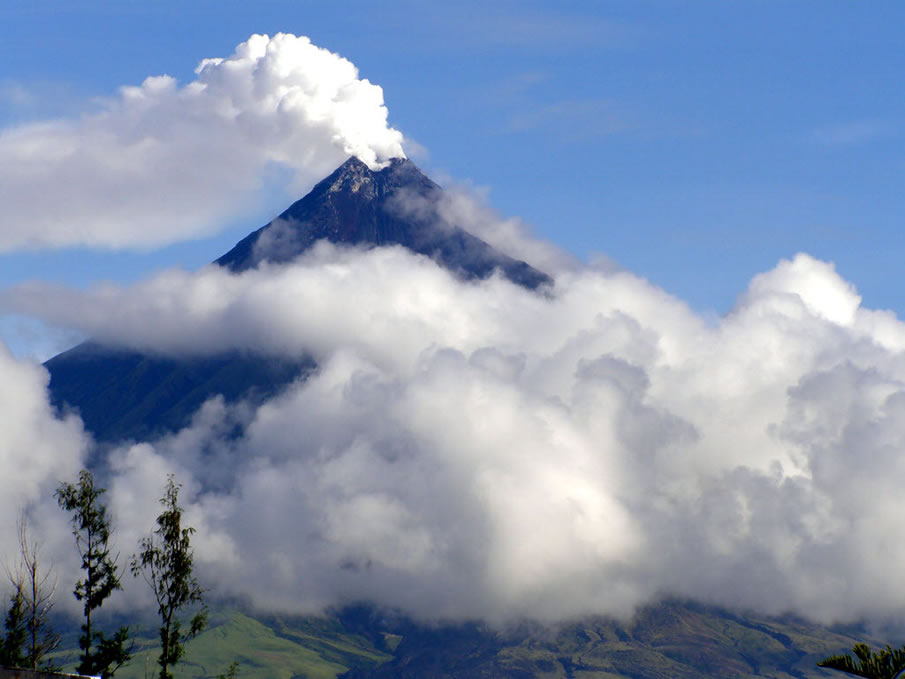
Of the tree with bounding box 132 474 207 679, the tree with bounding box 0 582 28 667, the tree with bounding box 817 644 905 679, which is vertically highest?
the tree with bounding box 132 474 207 679

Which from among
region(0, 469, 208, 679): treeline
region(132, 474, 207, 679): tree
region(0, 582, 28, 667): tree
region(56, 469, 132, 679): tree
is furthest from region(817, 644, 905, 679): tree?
region(0, 582, 28, 667): tree

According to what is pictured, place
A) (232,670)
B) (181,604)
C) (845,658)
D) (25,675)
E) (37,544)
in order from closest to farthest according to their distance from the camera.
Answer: (845,658)
(25,675)
(37,544)
(181,604)
(232,670)

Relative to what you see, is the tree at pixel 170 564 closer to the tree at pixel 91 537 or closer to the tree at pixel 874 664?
the tree at pixel 91 537

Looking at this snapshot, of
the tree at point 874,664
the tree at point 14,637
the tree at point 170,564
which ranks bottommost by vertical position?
the tree at point 14,637

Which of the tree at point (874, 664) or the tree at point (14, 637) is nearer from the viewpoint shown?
the tree at point (874, 664)

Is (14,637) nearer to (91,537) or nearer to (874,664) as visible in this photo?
(91,537)

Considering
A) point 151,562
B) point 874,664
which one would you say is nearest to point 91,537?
point 151,562

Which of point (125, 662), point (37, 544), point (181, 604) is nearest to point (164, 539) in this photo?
Result: point (181, 604)

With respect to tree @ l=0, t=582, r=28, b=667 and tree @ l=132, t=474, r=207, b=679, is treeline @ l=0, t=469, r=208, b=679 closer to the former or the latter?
tree @ l=132, t=474, r=207, b=679

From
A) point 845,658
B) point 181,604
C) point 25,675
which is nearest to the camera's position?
point 845,658

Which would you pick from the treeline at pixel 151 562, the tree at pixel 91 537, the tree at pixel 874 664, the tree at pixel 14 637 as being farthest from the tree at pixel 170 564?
the tree at pixel 874 664

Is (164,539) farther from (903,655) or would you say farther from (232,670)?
(903,655)

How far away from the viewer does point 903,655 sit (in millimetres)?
43219

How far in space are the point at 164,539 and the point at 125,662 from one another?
2610 centimetres
